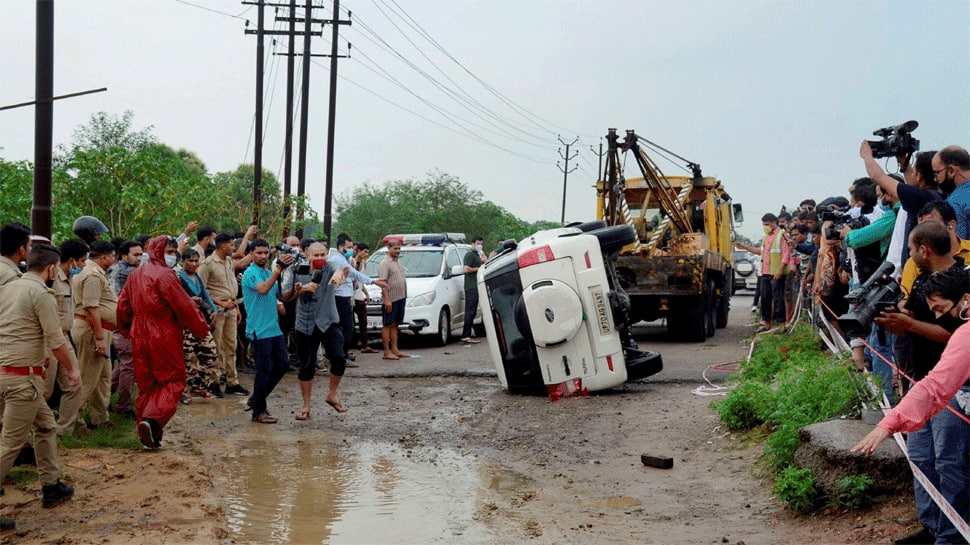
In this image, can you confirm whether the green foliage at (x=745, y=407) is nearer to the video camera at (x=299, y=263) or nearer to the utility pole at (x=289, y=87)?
the video camera at (x=299, y=263)

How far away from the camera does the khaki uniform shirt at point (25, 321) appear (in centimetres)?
576

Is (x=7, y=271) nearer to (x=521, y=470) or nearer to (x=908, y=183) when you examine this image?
(x=521, y=470)

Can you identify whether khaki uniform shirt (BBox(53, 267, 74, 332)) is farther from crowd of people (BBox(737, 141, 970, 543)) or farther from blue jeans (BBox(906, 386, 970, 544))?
blue jeans (BBox(906, 386, 970, 544))

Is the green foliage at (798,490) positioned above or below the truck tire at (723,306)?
below

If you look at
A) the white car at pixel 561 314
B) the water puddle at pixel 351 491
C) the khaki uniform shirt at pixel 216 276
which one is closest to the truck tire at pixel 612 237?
the white car at pixel 561 314

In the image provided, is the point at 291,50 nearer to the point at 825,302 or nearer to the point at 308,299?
the point at 308,299

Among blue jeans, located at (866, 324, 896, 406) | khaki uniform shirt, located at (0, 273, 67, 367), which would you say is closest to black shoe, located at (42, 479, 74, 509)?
khaki uniform shirt, located at (0, 273, 67, 367)

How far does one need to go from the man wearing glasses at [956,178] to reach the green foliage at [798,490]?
5.43 ft

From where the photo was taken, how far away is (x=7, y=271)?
6.07 m

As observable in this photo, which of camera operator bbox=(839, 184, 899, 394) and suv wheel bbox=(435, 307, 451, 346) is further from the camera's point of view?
suv wheel bbox=(435, 307, 451, 346)

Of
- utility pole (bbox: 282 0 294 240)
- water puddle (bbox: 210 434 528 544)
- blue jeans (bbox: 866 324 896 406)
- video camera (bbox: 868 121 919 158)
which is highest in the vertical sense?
utility pole (bbox: 282 0 294 240)

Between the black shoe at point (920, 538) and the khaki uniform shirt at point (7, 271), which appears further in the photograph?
the khaki uniform shirt at point (7, 271)

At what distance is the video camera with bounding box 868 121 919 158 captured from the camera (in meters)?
5.82

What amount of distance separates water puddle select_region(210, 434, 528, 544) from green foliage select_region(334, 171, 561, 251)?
36.7 metres
